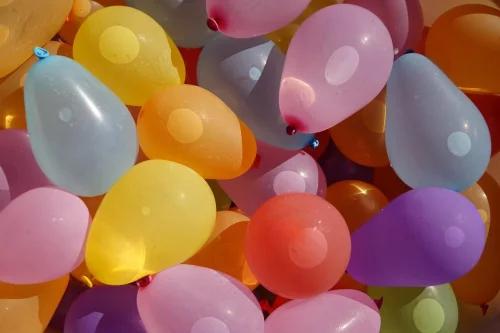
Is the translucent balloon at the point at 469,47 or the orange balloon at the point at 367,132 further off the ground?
the translucent balloon at the point at 469,47

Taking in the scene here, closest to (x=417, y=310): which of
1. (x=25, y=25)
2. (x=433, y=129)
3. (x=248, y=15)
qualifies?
(x=433, y=129)

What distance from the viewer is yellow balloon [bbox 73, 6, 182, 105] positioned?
980 millimetres

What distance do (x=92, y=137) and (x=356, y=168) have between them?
545 mm

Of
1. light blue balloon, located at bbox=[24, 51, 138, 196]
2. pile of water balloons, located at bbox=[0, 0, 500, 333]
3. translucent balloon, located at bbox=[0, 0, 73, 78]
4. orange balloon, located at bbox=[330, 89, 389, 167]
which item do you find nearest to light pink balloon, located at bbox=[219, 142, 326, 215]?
pile of water balloons, located at bbox=[0, 0, 500, 333]

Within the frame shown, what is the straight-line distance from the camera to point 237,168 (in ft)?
3.24

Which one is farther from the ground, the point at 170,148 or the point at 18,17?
the point at 18,17

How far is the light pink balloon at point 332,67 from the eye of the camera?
0.98 metres

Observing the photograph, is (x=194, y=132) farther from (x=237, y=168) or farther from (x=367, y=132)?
(x=367, y=132)

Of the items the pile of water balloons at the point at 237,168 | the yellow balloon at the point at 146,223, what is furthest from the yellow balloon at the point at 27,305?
the yellow balloon at the point at 146,223

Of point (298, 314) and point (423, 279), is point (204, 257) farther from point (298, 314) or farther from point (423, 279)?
point (423, 279)

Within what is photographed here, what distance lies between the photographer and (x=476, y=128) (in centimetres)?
101

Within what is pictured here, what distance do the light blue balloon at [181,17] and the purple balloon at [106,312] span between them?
382mm

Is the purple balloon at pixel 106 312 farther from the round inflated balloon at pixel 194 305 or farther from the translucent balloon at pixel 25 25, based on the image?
the translucent balloon at pixel 25 25

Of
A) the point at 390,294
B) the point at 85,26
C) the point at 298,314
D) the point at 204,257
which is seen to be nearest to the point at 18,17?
the point at 85,26
